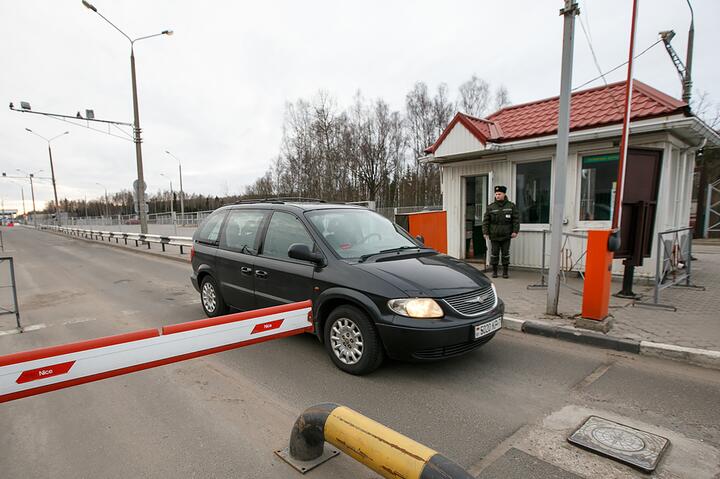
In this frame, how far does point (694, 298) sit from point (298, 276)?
6.64m

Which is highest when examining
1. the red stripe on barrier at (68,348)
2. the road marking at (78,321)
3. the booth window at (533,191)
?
the booth window at (533,191)

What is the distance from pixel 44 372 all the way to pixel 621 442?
3.76m

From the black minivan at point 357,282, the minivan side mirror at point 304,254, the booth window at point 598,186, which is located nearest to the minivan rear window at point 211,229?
the black minivan at point 357,282

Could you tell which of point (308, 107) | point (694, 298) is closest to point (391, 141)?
point (308, 107)

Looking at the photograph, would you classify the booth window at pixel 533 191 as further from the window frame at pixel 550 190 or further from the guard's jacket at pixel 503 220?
→ the guard's jacket at pixel 503 220

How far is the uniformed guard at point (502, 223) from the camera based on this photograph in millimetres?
8266

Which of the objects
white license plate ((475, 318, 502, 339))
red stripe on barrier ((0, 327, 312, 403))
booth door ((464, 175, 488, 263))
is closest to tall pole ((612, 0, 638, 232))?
white license plate ((475, 318, 502, 339))

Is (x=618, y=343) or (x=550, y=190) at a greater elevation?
(x=550, y=190)

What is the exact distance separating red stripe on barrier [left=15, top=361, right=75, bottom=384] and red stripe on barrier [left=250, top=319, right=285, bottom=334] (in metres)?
1.20

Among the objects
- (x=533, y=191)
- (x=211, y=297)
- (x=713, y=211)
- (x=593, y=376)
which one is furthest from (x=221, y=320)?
(x=713, y=211)

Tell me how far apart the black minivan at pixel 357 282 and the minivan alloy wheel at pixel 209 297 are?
34 cm

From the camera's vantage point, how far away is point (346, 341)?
403cm

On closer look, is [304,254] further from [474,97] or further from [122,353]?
[474,97]

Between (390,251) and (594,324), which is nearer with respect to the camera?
(390,251)
